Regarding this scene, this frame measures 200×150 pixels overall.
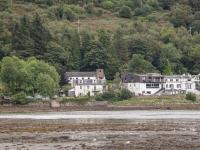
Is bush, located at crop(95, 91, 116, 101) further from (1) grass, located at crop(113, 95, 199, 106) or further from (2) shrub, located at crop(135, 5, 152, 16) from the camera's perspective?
(2) shrub, located at crop(135, 5, 152, 16)

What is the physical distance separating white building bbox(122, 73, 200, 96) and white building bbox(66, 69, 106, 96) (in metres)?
4.46

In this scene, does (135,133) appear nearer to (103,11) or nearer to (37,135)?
(37,135)

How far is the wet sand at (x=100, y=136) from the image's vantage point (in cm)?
4250

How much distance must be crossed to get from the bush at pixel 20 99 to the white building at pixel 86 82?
15133mm

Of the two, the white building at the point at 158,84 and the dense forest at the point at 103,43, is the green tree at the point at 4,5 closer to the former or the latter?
the dense forest at the point at 103,43

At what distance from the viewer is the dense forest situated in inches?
4633

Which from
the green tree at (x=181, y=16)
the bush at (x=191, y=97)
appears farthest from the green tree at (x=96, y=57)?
the green tree at (x=181, y=16)

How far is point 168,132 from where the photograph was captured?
52.8 metres

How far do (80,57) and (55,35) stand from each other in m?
7.51

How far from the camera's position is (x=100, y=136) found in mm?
49594

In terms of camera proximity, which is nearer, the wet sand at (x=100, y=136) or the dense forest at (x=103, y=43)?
the wet sand at (x=100, y=136)

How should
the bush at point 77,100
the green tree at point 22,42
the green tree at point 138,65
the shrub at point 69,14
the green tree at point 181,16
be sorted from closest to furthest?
the bush at point 77,100 → the green tree at point 22,42 → the green tree at point 138,65 → the green tree at point 181,16 → the shrub at point 69,14

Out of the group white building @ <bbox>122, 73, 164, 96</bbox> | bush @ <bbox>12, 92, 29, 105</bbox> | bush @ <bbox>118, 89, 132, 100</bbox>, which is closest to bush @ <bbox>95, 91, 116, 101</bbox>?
bush @ <bbox>118, 89, 132, 100</bbox>

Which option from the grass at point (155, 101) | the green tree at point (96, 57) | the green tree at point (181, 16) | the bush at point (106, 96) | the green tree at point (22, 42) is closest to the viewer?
the grass at point (155, 101)
